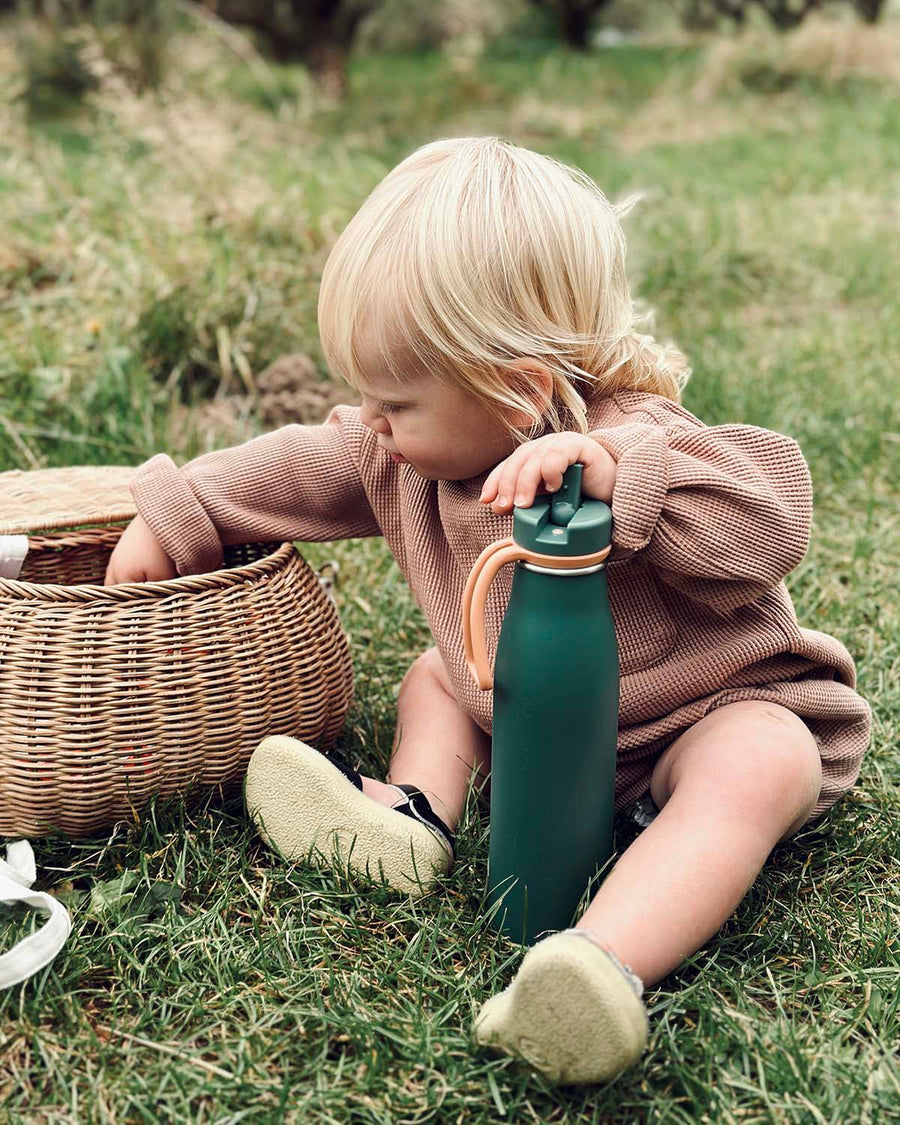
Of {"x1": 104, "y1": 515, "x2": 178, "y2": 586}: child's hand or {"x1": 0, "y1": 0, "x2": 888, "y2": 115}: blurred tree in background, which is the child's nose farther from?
{"x1": 0, "y1": 0, "x2": 888, "y2": 115}: blurred tree in background

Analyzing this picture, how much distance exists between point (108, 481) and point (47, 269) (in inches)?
74.8

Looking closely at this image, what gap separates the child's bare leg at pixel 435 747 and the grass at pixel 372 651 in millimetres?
108

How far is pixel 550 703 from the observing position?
156cm

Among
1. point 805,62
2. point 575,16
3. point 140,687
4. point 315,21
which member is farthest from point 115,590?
point 575,16

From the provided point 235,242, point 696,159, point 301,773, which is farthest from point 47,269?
point 696,159

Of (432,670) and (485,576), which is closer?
(485,576)

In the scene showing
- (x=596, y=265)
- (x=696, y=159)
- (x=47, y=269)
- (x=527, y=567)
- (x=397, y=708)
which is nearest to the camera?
(x=527, y=567)

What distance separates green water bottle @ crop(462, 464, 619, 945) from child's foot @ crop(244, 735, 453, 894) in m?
0.16

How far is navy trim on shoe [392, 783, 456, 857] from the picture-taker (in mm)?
1920

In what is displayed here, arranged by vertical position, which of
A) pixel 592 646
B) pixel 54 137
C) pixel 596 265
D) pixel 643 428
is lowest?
pixel 54 137

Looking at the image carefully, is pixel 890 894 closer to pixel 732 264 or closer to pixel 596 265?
pixel 596 265

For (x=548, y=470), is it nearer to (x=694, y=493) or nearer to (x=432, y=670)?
(x=694, y=493)

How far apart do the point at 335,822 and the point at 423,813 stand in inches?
6.2

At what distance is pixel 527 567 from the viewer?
1543 mm
